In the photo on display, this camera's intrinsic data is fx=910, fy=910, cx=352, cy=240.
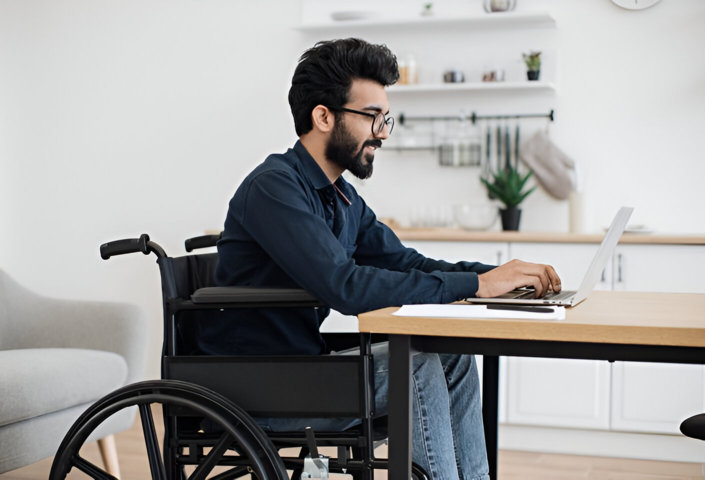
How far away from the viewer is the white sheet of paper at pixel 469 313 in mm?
1397

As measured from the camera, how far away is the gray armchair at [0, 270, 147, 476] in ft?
8.05

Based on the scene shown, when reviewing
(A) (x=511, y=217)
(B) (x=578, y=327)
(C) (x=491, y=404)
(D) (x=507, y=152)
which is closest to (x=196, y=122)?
(D) (x=507, y=152)

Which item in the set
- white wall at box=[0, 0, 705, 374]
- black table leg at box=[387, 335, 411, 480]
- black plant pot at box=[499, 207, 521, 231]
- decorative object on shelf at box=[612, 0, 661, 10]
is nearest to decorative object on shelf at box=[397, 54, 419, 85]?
white wall at box=[0, 0, 705, 374]

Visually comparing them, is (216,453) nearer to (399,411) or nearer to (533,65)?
(399,411)

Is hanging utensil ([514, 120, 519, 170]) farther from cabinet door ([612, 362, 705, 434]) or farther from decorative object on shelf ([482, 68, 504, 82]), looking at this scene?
cabinet door ([612, 362, 705, 434])

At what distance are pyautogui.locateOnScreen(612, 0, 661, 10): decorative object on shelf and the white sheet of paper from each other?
2794 millimetres

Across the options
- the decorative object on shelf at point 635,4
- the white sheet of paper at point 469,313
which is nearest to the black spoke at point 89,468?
the white sheet of paper at point 469,313

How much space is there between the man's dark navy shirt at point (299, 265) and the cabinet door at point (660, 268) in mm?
1573

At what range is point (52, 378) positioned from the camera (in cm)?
255

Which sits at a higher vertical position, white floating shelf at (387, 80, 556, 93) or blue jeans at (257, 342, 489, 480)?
white floating shelf at (387, 80, 556, 93)

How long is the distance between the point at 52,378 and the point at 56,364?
0.07 metres

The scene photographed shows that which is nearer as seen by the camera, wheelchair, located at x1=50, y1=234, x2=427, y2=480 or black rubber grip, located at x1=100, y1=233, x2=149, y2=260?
wheelchair, located at x1=50, y1=234, x2=427, y2=480

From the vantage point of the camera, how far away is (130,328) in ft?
9.84

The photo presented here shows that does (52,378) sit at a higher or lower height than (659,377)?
higher
